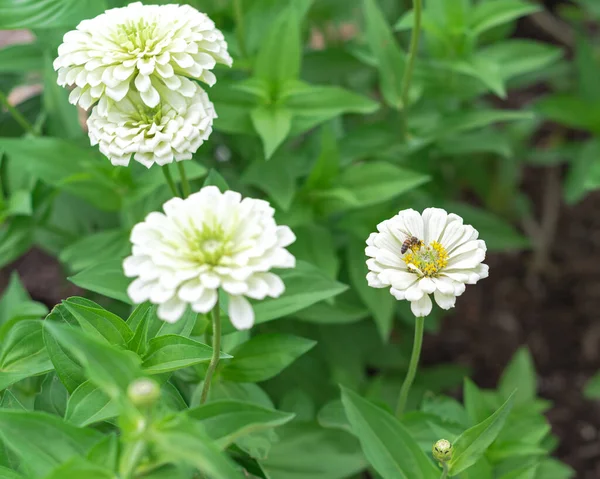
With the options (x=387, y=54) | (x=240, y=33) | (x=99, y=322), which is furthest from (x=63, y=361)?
(x=387, y=54)

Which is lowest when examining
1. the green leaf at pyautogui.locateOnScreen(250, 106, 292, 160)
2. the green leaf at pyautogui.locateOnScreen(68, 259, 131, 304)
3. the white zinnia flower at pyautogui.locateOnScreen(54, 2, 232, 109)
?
the green leaf at pyautogui.locateOnScreen(68, 259, 131, 304)

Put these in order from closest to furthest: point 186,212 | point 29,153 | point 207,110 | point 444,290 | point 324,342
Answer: point 186,212
point 444,290
point 207,110
point 29,153
point 324,342

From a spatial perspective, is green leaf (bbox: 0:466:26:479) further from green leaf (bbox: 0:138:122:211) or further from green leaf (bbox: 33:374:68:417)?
green leaf (bbox: 0:138:122:211)

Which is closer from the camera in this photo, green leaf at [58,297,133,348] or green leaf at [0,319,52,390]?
green leaf at [58,297,133,348]

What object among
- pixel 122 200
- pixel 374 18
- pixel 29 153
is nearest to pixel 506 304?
pixel 374 18

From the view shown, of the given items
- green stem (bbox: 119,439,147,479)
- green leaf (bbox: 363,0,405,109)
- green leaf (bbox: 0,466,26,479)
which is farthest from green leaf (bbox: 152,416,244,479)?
green leaf (bbox: 363,0,405,109)

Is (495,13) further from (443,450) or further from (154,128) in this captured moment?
(443,450)

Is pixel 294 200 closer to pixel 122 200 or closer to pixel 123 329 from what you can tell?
pixel 122 200
